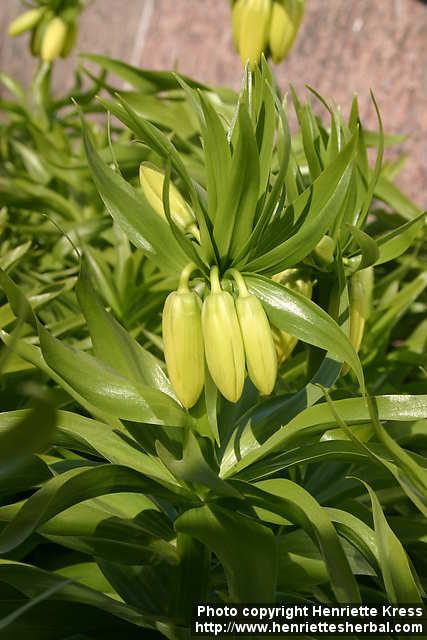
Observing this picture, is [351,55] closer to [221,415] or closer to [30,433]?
[221,415]

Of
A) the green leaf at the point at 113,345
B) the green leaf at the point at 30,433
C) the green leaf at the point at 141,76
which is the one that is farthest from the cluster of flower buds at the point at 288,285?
the green leaf at the point at 141,76

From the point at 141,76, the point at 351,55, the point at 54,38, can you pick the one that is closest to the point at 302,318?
the point at 141,76

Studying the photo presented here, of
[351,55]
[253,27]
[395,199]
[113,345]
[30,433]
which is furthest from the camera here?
[351,55]

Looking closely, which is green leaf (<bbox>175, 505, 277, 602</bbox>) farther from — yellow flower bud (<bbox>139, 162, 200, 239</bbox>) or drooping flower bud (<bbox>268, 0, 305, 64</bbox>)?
drooping flower bud (<bbox>268, 0, 305, 64</bbox>)

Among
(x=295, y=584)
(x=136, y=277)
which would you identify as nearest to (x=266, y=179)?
(x=295, y=584)

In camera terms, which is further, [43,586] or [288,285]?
[288,285]

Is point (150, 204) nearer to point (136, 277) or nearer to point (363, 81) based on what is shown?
point (136, 277)

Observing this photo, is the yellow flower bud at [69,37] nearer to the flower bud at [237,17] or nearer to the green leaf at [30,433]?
the flower bud at [237,17]

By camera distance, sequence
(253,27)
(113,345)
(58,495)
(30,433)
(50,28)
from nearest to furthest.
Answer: (30,433)
(58,495)
(113,345)
(253,27)
(50,28)
